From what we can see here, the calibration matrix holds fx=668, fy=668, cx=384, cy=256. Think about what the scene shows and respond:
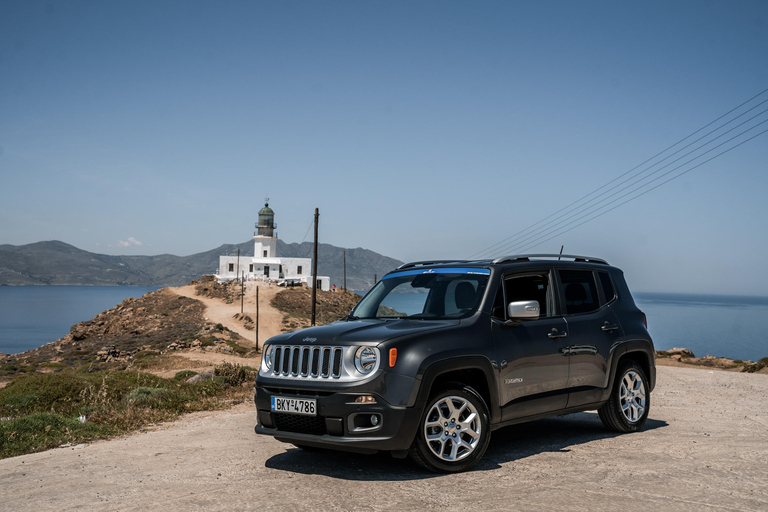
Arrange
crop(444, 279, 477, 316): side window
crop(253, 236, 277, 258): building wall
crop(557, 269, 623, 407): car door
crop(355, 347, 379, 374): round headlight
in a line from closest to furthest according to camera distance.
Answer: crop(355, 347, 379, 374): round headlight
crop(444, 279, 477, 316): side window
crop(557, 269, 623, 407): car door
crop(253, 236, 277, 258): building wall

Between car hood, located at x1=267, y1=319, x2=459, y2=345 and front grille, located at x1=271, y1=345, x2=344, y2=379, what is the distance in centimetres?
6

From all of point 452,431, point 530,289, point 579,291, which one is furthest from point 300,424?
point 579,291

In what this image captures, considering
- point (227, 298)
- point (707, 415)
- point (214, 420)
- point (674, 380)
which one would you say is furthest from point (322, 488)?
point (227, 298)

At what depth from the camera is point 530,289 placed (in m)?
7.46

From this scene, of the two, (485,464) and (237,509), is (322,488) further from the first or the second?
(485,464)

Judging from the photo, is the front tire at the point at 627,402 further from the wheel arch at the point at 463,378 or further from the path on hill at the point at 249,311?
the path on hill at the point at 249,311

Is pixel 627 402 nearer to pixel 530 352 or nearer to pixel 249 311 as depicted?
pixel 530 352

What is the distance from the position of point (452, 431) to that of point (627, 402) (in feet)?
10.8

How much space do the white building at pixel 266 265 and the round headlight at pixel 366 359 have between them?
9285 cm

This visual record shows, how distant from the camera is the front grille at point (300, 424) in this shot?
5.97m

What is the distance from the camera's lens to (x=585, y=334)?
7.71 metres

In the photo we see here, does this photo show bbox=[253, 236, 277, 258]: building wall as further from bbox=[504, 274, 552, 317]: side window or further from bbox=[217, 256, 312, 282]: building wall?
bbox=[504, 274, 552, 317]: side window

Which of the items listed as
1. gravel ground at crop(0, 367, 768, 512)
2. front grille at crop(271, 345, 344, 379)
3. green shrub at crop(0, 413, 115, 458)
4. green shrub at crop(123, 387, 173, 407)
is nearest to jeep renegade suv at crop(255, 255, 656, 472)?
front grille at crop(271, 345, 344, 379)

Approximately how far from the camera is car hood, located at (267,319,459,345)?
599 cm
